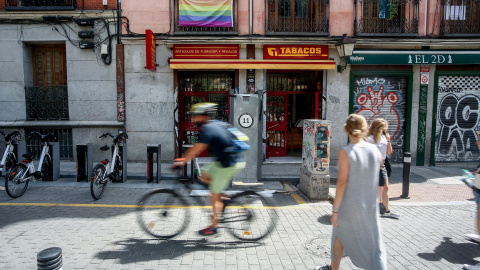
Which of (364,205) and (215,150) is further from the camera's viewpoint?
(215,150)

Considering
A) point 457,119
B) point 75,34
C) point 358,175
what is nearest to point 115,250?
point 358,175

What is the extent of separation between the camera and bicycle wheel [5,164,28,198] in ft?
21.1

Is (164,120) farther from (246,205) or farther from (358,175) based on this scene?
(358,175)

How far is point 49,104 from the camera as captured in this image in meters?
10.9

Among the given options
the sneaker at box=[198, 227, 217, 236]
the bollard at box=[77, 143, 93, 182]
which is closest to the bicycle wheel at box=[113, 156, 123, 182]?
the bollard at box=[77, 143, 93, 182]

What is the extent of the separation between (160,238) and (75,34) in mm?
8820

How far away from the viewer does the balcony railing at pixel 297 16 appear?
10.7 meters

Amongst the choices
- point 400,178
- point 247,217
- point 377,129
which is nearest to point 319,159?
point 377,129

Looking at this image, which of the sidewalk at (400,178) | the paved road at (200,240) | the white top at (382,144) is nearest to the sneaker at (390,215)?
the paved road at (200,240)

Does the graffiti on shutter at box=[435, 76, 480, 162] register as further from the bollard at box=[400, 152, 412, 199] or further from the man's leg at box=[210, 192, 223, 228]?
the man's leg at box=[210, 192, 223, 228]

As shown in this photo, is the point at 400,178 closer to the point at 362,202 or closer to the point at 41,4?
the point at 362,202

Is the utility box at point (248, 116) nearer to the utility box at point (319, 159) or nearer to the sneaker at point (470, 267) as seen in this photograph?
the utility box at point (319, 159)

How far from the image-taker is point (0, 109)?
35.3ft

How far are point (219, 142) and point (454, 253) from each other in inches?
137
